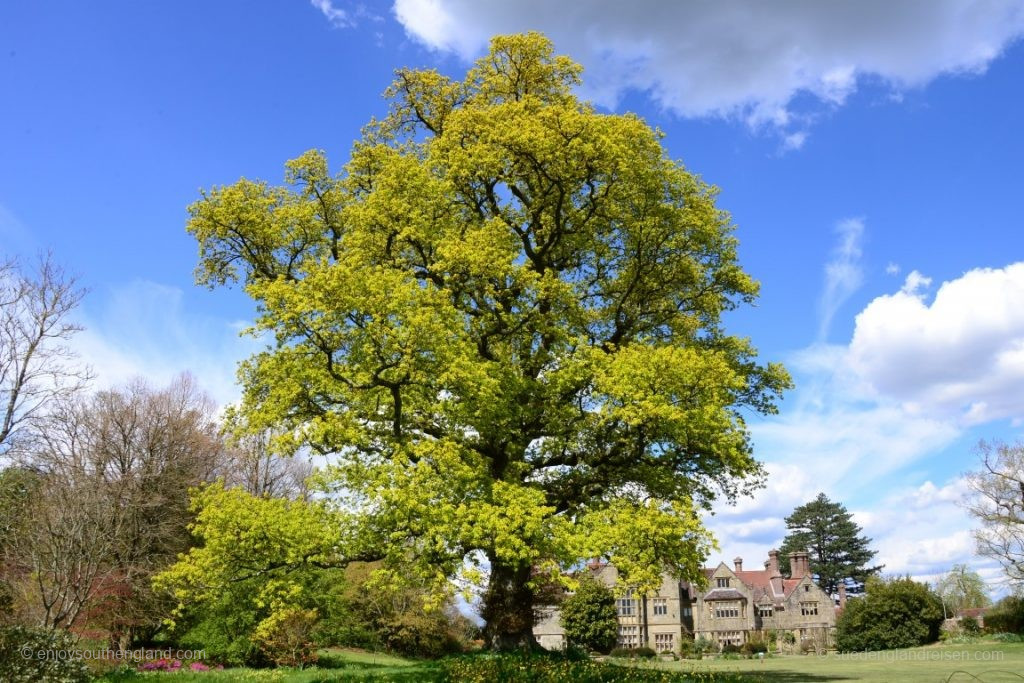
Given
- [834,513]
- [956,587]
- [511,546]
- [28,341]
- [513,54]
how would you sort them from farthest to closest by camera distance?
1. [834,513]
2. [956,587]
3. [28,341]
4. [513,54]
5. [511,546]

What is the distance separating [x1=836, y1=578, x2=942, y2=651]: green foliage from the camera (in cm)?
4525

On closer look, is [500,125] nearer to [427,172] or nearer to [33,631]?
[427,172]

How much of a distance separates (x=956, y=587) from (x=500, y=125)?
85.6 metres

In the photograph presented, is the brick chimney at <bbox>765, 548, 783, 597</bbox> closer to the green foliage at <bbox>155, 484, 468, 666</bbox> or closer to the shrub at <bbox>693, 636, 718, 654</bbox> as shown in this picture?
the shrub at <bbox>693, 636, 718, 654</bbox>

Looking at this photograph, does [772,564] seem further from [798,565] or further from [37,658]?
[37,658]

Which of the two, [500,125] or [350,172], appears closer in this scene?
[500,125]

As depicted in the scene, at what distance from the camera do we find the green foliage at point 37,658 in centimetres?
1661

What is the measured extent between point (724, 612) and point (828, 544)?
3286 centimetres

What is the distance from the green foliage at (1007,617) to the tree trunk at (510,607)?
3641 cm

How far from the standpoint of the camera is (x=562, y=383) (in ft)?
64.1

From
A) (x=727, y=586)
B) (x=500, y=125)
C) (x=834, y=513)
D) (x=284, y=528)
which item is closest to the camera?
(x=284, y=528)

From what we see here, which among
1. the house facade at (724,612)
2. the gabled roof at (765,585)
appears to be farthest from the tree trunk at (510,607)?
the gabled roof at (765,585)

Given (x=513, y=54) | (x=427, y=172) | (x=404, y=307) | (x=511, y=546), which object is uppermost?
(x=513, y=54)

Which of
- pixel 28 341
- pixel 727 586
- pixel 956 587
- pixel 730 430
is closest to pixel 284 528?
pixel 730 430
